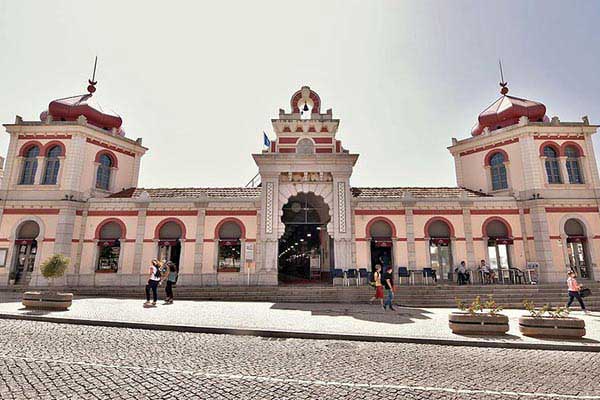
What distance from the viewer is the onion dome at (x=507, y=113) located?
21484mm

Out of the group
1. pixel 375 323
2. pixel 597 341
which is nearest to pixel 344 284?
pixel 375 323

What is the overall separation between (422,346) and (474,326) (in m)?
2.09

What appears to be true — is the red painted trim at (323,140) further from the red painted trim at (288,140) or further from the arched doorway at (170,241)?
the arched doorway at (170,241)

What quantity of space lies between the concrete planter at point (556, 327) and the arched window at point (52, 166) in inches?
1003

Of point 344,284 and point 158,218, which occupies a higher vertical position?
point 158,218

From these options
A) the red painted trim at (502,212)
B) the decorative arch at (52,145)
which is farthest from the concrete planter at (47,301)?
the red painted trim at (502,212)

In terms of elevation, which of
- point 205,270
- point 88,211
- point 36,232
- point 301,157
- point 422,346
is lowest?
point 422,346

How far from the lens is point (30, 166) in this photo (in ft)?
66.6

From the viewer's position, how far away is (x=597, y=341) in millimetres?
7641

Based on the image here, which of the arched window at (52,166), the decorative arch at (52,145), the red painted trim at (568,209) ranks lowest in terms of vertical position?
the red painted trim at (568,209)

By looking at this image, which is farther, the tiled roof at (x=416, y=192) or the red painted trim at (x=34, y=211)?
the tiled roof at (x=416, y=192)

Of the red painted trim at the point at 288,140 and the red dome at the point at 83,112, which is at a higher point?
the red dome at the point at 83,112

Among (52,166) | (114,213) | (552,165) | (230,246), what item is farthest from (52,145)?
(552,165)

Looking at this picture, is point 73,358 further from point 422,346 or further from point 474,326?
point 474,326
